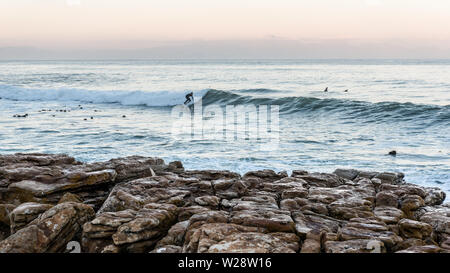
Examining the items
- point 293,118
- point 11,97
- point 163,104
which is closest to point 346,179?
point 293,118

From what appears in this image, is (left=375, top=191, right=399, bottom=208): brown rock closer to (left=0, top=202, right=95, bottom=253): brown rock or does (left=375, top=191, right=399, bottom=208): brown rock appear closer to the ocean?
the ocean

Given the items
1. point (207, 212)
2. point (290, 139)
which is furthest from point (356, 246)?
point (290, 139)

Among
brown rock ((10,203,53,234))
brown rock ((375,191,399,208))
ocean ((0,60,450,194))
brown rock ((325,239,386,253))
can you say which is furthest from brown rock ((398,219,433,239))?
brown rock ((10,203,53,234))

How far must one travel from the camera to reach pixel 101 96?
141 feet

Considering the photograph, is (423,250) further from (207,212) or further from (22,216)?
(22,216)

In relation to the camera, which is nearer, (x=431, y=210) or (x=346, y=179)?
(x=431, y=210)

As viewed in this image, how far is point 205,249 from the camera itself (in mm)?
4898

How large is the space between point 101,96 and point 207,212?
39742 millimetres

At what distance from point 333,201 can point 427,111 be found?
68.3ft

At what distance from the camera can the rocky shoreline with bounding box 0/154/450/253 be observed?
5371mm

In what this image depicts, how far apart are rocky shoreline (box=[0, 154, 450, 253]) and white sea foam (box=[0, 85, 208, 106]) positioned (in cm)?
3005

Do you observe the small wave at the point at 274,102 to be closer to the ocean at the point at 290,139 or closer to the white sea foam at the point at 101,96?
the white sea foam at the point at 101,96
